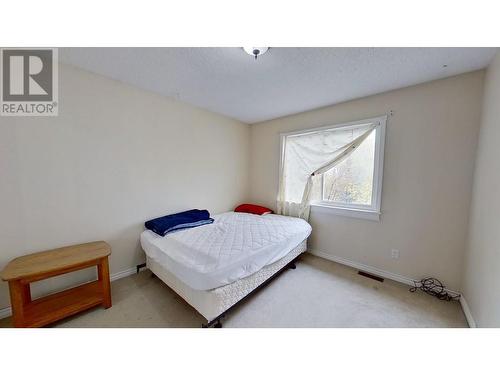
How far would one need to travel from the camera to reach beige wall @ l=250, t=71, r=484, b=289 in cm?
175

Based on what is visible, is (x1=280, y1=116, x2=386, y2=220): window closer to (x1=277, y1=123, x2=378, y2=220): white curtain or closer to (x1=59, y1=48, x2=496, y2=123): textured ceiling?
(x1=277, y1=123, x2=378, y2=220): white curtain

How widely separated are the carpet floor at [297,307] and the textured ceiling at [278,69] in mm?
2284

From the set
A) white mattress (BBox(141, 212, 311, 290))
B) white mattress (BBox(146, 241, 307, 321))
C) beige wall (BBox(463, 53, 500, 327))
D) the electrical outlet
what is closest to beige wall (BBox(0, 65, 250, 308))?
white mattress (BBox(141, 212, 311, 290))

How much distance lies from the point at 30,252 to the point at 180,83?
222cm

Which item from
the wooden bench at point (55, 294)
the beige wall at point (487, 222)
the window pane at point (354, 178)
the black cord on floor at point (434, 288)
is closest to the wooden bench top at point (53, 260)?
the wooden bench at point (55, 294)

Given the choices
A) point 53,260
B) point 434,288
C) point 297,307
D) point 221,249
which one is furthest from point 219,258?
point 434,288

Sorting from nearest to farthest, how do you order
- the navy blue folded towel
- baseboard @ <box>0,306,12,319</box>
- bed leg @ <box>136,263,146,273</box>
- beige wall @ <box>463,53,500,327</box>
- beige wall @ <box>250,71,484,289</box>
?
beige wall @ <box>463,53,500,327</box> < baseboard @ <box>0,306,12,319</box> < beige wall @ <box>250,71,484,289</box> < the navy blue folded towel < bed leg @ <box>136,263,146,273</box>

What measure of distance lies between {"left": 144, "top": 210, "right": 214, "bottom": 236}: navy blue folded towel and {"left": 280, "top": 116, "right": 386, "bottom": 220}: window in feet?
5.09

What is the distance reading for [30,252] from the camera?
160 centimetres

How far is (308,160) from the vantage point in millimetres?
2877

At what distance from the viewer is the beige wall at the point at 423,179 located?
5.75ft
